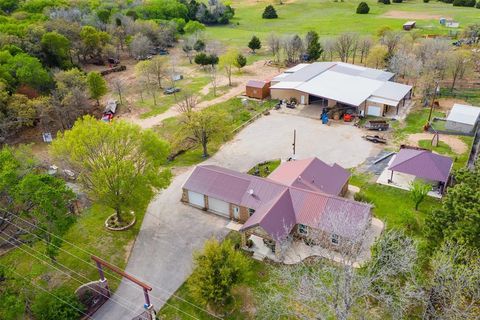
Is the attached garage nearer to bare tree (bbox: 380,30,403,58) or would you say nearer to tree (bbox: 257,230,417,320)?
bare tree (bbox: 380,30,403,58)

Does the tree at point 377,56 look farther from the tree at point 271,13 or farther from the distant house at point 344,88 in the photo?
the tree at point 271,13

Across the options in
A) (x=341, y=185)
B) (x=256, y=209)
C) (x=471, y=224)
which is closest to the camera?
(x=471, y=224)

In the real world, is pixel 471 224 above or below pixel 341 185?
above

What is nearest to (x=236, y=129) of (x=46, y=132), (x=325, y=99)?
(x=325, y=99)

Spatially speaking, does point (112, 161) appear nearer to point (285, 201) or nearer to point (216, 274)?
point (216, 274)

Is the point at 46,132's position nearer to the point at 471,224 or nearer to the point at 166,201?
the point at 166,201

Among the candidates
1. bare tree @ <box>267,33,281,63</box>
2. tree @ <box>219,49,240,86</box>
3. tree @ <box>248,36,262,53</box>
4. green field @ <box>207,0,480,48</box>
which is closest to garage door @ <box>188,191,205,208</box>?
tree @ <box>219,49,240,86</box>
